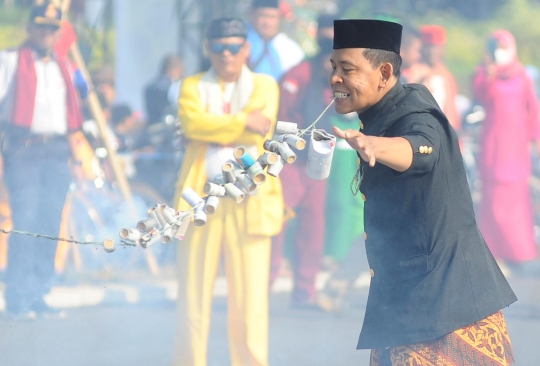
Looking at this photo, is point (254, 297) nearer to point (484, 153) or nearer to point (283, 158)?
point (283, 158)

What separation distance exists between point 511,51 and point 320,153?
3841 mm

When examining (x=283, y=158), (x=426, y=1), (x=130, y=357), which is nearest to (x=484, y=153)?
(x=426, y=1)

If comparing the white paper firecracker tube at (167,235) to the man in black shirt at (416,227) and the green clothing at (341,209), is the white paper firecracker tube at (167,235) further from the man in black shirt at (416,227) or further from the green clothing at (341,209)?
the green clothing at (341,209)

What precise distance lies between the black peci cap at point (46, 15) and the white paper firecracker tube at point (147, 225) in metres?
2.82

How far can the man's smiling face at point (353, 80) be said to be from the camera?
246cm

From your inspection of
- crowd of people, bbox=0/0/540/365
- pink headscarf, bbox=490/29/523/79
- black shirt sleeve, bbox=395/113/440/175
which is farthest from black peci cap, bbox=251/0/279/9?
black shirt sleeve, bbox=395/113/440/175

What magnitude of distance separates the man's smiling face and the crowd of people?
1.45 metres

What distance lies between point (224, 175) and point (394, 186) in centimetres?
62

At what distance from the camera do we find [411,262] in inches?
99.2

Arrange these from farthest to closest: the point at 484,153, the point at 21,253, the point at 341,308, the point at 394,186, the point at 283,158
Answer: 1. the point at 484,153
2. the point at 341,308
3. the point at 21,253
4. the point at 283,158
5. the point at 394,186

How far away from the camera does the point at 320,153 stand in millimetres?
2584

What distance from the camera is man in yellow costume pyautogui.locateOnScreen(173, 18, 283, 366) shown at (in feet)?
15.0

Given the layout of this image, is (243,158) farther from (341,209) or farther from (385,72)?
(341,209)

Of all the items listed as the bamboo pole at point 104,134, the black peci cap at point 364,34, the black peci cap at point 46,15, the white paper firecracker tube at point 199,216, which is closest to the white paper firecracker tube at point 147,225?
the white paper firecracker tube at point 199,216
